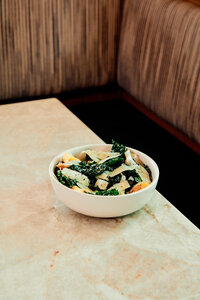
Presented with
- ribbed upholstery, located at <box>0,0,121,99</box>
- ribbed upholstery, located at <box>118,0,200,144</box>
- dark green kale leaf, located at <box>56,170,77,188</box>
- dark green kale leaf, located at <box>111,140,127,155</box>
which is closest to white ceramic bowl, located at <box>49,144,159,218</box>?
dark green kale leaf, located at <box>56,170,77,188</box>

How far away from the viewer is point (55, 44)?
219cm

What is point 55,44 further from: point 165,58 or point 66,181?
point 66,181

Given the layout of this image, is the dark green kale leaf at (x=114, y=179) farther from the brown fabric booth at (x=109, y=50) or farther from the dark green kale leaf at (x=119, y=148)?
the brown fabric booth at (x=109, y=50)

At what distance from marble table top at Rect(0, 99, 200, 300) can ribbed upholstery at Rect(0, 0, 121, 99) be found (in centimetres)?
120

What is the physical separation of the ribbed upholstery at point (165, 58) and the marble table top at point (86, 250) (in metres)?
0.88

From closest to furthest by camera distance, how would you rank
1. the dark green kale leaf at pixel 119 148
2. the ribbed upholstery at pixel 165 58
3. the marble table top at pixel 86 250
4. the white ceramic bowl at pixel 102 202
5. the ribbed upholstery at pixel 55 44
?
the marble table top at pixel 86 250, the white ceramic bowl at pixel 102 202, the dark green kale leaf at pixel 119 148, the ribbed upholstery at pixel 165 58, the ribbed upholstery at pixel 55 44

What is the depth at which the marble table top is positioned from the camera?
0.71 meters

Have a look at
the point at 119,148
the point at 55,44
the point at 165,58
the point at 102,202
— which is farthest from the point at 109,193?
the point at 55,44

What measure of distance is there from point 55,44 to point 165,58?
67 centimetres

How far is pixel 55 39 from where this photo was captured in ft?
7.14

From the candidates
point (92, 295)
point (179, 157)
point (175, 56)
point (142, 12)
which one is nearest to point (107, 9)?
point (142, 12)

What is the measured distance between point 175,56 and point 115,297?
52.6 inches

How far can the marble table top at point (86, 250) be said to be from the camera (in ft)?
2.34

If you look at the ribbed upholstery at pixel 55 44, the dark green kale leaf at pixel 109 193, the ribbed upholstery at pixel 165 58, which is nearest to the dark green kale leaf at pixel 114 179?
the dark green kale leaf at pixel 109 193
